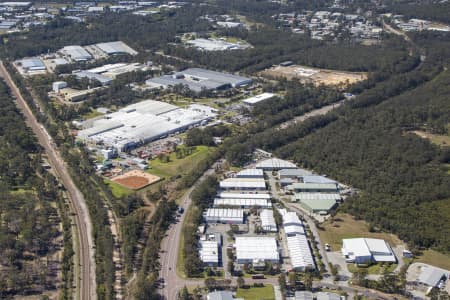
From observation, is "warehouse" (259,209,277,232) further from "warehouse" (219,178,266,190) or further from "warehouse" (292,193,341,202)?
"warehouse" (219,178,266,190)

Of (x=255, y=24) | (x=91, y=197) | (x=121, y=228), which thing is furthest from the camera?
(x=255, y=24)

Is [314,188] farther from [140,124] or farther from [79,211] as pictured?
[140,124]

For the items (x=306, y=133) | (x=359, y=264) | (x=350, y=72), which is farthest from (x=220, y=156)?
(x=350, y=72)

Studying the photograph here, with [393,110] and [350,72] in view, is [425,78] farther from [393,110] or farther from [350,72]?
[393,110]

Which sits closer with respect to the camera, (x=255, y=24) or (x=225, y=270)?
(x=225, y=270)

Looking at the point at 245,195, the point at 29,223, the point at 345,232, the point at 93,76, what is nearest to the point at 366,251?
the point at 345,232

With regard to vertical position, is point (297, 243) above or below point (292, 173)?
below

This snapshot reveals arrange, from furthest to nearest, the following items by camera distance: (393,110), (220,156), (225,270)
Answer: (393,110), (220,156), (225,270)
